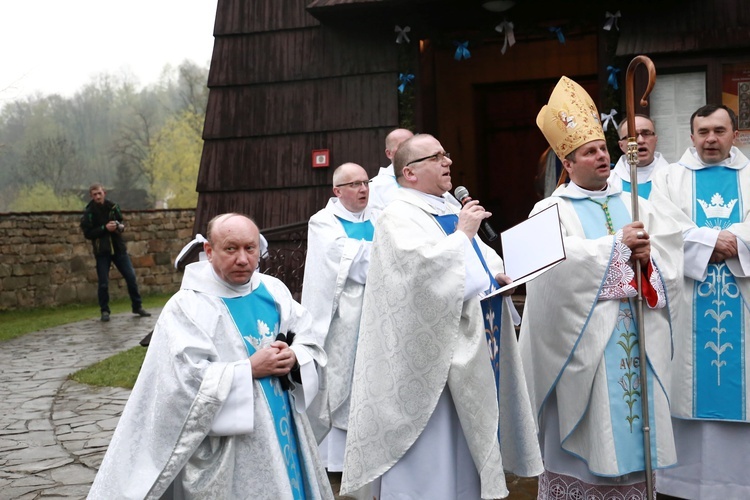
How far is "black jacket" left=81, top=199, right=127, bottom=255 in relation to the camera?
1315 cm

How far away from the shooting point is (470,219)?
3881mm

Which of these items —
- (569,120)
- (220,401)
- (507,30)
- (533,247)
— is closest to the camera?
(220,401)

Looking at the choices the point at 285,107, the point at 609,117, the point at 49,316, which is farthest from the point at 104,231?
the point at 609,117

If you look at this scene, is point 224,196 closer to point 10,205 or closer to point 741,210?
point 741,210

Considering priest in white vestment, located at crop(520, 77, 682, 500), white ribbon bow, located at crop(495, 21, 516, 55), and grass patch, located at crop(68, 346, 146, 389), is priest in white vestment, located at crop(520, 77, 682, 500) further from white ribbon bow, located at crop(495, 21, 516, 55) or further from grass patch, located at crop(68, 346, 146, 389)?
grass patch, located at crop(68, 346, 146, 389)

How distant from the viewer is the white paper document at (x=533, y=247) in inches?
149

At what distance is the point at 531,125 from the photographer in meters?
12.1

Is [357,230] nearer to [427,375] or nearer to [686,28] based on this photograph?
[427,375]

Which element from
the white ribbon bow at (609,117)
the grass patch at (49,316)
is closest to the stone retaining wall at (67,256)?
the grass patch at (49,316)

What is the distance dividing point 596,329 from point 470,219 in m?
0.86

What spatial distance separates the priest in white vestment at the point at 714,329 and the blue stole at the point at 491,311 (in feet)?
4.00

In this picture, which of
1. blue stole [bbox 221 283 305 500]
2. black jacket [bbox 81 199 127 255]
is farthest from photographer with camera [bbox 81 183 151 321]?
blue stole [bbox 221 283 305 500]

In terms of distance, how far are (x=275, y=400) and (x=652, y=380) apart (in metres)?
1.80

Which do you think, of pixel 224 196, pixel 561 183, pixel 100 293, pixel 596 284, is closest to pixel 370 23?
pixel 224 196
